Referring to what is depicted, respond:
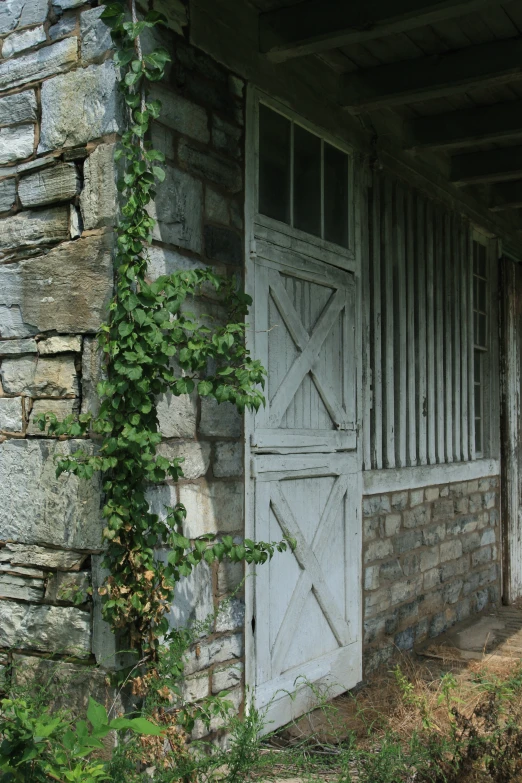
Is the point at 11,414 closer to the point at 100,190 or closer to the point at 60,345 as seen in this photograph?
the point at 60,345

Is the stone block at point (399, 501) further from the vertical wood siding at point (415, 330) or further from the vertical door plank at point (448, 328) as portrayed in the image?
the vertical door plank at point (448, 328)

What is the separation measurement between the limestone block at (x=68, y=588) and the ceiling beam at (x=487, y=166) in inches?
170

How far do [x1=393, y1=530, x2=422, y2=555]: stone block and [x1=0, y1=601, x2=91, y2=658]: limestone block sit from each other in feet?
8.64

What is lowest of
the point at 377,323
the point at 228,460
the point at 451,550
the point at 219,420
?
the point at 451,550

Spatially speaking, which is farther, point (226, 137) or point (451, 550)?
point (451, 550)

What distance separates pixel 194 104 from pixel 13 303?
3.91 feet

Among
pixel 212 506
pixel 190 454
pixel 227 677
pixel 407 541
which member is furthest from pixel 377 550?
pixel 190 454

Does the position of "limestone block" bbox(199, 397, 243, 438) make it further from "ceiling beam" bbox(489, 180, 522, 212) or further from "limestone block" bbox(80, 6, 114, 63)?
"ceiling beam" bbox(489, 180, 522, 212)

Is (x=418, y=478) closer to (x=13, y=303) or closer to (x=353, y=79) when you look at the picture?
(x=353, y=79)

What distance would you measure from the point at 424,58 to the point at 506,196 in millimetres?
2946

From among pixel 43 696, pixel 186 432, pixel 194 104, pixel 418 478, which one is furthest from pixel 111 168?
pixel 418 478

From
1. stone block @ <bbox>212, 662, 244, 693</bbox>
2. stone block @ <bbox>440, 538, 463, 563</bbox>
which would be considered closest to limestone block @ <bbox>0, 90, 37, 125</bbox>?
stone block @ <bbox>212, 662, 244, 693</bbox>

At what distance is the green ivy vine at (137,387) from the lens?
3240mm

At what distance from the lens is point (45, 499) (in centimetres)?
350
